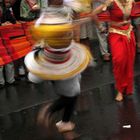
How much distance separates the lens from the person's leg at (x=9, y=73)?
8852mm

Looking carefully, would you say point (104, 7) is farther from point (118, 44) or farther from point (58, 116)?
point (58, 116)

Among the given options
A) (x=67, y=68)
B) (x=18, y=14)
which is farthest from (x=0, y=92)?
(x=67, y=68)

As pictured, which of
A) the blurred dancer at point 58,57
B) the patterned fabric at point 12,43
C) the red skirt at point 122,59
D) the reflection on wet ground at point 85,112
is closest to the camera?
the blurred dancer at point 58,57

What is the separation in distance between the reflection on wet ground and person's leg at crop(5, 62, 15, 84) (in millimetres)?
192

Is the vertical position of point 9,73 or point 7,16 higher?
point 7,16

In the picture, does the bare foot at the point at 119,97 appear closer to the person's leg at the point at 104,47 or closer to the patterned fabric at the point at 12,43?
the patterned fabric at the point at 12,43

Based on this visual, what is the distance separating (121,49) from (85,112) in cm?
113

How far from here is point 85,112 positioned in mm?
6785

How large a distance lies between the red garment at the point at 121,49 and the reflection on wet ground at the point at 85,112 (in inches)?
11.7

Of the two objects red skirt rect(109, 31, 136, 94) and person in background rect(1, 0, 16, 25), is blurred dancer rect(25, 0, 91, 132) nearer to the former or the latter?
red skirt rect(109, 31, 136, 94)

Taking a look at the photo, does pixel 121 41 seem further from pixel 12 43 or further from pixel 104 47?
pixel 104 47

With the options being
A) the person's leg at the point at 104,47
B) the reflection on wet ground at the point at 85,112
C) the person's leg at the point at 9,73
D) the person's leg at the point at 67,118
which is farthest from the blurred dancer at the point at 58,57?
the person's leg at the point at 104,47

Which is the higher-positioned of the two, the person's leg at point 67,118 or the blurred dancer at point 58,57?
the blurred dancer at point 58,57

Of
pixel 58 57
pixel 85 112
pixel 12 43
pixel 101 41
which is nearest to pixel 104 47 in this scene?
pixel 101 41
